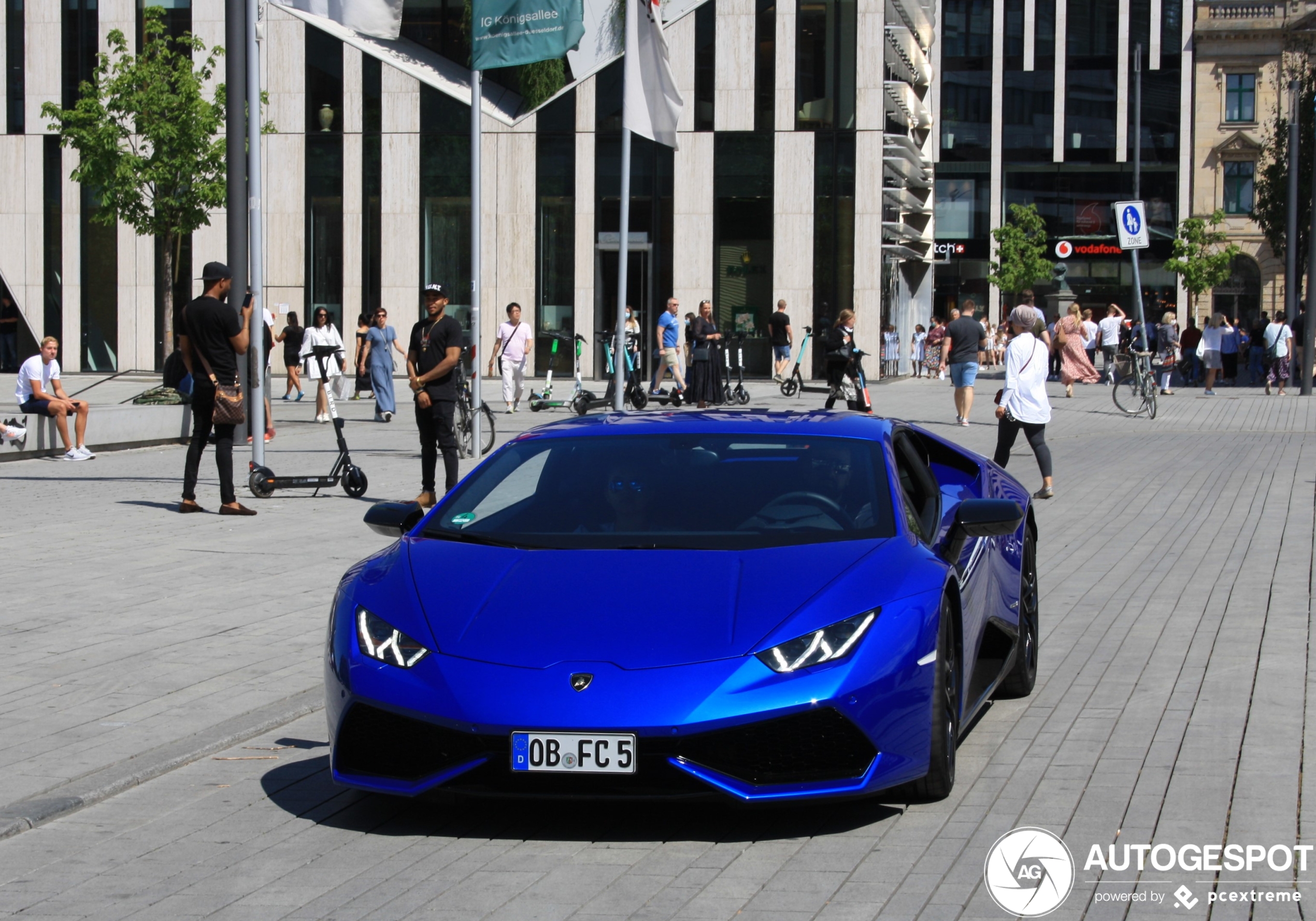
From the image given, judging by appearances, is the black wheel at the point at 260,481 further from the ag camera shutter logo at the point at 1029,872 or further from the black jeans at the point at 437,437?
the ag camera shutter logo at the point at 1029,872

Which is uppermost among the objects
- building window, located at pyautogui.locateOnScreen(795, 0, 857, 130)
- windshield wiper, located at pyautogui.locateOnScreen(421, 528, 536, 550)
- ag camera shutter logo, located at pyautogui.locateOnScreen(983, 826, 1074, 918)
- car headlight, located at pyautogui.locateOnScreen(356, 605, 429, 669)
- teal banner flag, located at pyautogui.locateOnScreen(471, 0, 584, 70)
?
building window, located at pyautogui.locateOnScreen(795, 0, 857, 130)

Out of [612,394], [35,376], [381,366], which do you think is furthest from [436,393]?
[612,394]

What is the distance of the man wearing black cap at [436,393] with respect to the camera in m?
14.0

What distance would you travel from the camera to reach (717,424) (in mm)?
6121

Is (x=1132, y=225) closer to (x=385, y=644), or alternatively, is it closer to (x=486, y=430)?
(x=486, y=430)

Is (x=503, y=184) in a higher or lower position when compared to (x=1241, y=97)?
lower

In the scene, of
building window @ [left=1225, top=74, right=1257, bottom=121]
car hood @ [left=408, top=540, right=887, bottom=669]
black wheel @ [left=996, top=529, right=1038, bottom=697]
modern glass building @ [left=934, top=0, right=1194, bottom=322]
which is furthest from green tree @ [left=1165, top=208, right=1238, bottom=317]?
car hood @ [left=408, top=540, right=887, bottom=669]

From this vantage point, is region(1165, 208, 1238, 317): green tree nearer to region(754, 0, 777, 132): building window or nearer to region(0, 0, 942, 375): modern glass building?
region(0, 0, 942, 375): modern glass building

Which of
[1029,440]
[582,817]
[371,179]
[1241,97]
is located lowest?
[582,817]

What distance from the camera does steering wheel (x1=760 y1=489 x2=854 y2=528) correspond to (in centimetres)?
555

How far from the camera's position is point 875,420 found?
6.43 m

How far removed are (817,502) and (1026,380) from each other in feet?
32.2

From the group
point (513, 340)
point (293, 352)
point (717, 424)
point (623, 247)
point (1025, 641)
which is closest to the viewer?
point (717, 424)

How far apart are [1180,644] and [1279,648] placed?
45cm
